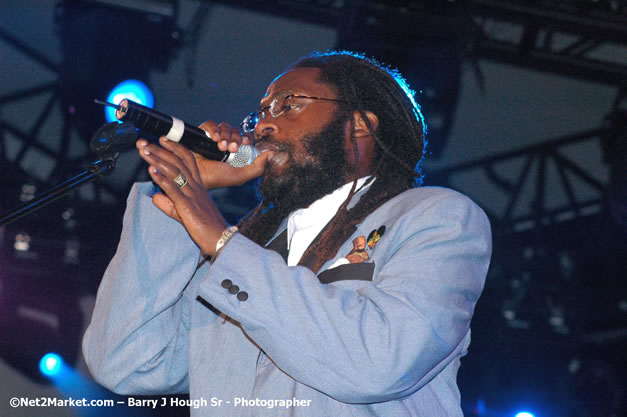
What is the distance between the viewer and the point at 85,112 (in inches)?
175

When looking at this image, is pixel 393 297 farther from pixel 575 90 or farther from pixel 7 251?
pixel 575 90

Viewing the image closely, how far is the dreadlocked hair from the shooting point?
234 cm

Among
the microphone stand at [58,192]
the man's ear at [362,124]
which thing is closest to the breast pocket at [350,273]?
the microphone stand at [58,192]

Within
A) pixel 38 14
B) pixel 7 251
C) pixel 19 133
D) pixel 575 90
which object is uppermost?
pixel 38 14

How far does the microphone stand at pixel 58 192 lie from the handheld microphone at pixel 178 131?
0.14 m

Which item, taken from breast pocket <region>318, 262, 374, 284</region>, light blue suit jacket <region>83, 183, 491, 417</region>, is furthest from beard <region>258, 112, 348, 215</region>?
breast pocket <region>318, 262, 374, 284</region>

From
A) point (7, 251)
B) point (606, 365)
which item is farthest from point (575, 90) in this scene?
point (7, 251)

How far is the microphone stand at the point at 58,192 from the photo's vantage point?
1.65 meters

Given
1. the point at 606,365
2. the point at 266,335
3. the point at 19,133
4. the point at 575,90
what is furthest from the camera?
the point at 575,90

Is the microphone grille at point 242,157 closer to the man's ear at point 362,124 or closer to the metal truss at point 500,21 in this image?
the man's ear at point 362,124

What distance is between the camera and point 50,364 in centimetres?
400

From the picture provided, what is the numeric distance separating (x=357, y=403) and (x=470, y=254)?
0.48 meters

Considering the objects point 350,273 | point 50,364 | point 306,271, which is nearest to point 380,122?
point 350,273

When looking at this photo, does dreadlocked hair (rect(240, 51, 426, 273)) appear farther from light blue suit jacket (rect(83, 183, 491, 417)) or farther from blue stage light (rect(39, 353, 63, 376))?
blue stage light (rect(39, 353, 63, 376))
